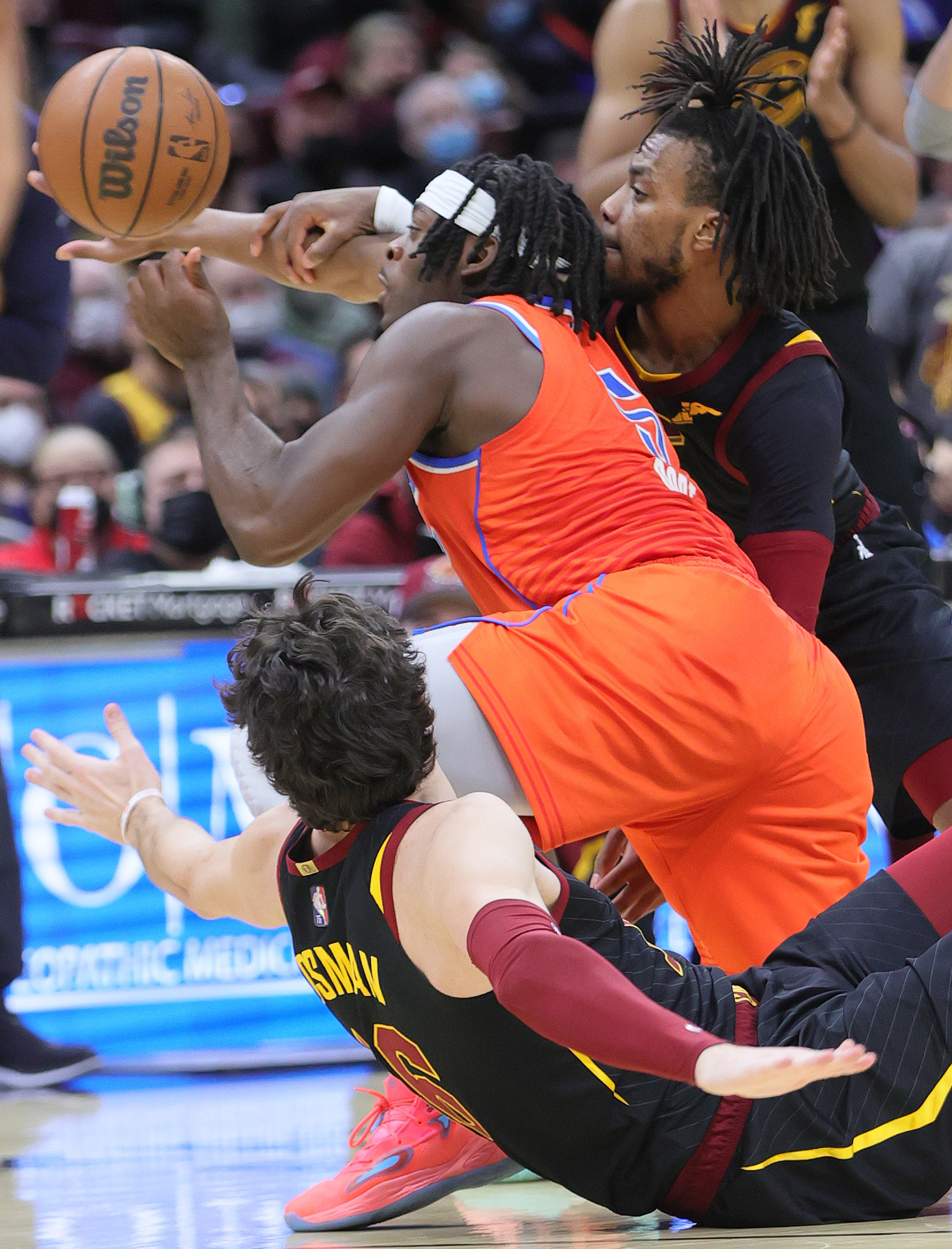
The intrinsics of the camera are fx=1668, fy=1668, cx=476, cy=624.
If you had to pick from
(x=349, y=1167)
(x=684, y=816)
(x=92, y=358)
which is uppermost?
(x=684, y=816)

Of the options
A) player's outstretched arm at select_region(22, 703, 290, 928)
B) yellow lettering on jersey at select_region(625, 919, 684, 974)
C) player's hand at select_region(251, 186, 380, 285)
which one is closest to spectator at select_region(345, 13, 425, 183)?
player's hand at select_region(251, 186, 380, 285)

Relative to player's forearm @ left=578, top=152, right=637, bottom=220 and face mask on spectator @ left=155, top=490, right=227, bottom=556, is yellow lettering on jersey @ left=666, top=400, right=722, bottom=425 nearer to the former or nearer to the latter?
player's forearm @ left=578, top=152, right=637, bottom=220

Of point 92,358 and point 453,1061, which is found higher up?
point 453,1061

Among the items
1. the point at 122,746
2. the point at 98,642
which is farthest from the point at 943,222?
the point at 122,746

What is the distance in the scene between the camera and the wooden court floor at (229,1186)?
81.7 inches

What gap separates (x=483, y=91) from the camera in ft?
27.6

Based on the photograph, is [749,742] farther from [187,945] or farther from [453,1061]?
[187,945]

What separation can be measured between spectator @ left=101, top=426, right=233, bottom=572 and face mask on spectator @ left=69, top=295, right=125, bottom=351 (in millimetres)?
2352

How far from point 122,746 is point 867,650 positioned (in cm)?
130

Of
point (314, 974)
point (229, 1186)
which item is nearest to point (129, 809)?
point (314, 974)

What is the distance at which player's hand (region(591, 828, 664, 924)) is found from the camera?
2.81 m

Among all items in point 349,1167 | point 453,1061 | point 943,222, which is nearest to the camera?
point 453,1061

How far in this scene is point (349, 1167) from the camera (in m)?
2.35

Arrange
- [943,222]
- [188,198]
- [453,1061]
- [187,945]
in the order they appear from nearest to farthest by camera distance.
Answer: [453,1061]
[188,198]
[187,945]
[943,222]
